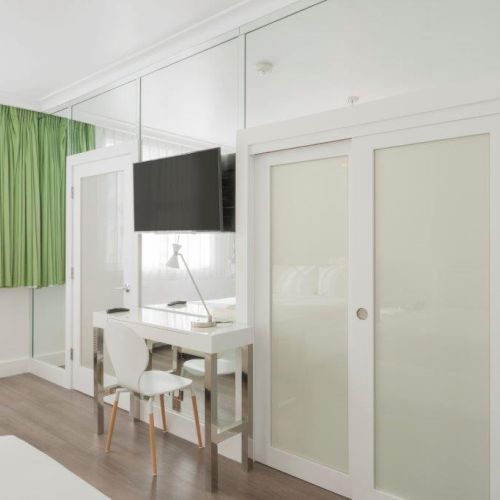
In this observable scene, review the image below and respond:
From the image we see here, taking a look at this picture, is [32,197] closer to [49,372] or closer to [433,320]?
[49,372]

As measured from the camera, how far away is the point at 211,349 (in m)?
2.56

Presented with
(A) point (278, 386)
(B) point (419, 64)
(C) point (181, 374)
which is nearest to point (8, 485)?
(A) point (278, 386)

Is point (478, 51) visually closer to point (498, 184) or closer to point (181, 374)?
point (498, 184)

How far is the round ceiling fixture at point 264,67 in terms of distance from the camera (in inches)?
111

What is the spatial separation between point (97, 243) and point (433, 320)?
2994 millimetres

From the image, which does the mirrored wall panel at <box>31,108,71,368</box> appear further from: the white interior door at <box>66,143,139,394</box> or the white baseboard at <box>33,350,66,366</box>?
the white interior door at <box>66,143,139,394</box>

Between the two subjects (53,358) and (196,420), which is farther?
(53,358)

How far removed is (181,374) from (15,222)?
101 inches

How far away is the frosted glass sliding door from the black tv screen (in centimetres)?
101

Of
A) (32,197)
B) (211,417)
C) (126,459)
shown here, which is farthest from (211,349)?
(32,197)

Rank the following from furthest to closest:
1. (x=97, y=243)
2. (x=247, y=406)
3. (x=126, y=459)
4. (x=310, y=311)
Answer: (x=97, y=243)
(x=126, y=459)
(x=247, y=406)
(x=310, y=311)

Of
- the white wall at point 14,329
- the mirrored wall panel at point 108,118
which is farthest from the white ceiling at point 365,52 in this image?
the white wall at point 14,329

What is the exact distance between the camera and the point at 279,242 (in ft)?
9.22

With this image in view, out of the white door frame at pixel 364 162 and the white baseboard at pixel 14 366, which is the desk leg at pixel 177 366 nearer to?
the white door frame at pixel 364 162
